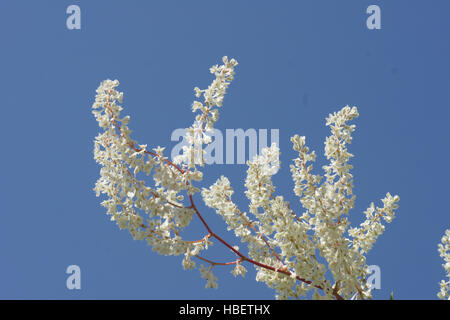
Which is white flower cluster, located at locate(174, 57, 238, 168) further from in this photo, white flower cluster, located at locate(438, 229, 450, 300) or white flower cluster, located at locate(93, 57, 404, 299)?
white flower cluster, located at locate(438, 229, 450, 300)

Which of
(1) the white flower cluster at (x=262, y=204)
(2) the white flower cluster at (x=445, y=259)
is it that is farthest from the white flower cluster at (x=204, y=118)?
(2) the white flower cluster at (x=445, y=259)

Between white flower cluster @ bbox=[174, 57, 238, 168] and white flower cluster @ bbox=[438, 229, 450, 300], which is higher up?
white flower cluster @ bbox=[174, 57, 238, 168]

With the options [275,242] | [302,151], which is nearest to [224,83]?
[302,151]

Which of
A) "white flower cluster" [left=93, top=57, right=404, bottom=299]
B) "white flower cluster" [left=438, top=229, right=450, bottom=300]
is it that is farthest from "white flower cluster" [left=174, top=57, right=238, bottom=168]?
"white flower cluster" [left=438, top=229, right=450, bottom=300]

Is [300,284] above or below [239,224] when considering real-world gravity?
below

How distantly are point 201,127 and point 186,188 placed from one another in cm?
30

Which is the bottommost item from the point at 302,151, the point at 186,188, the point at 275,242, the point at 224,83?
the point at 275,242

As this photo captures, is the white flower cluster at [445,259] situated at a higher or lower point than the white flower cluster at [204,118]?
lower

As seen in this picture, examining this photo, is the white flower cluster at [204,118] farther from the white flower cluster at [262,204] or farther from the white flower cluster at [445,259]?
the white flower cluster at [445,259]
